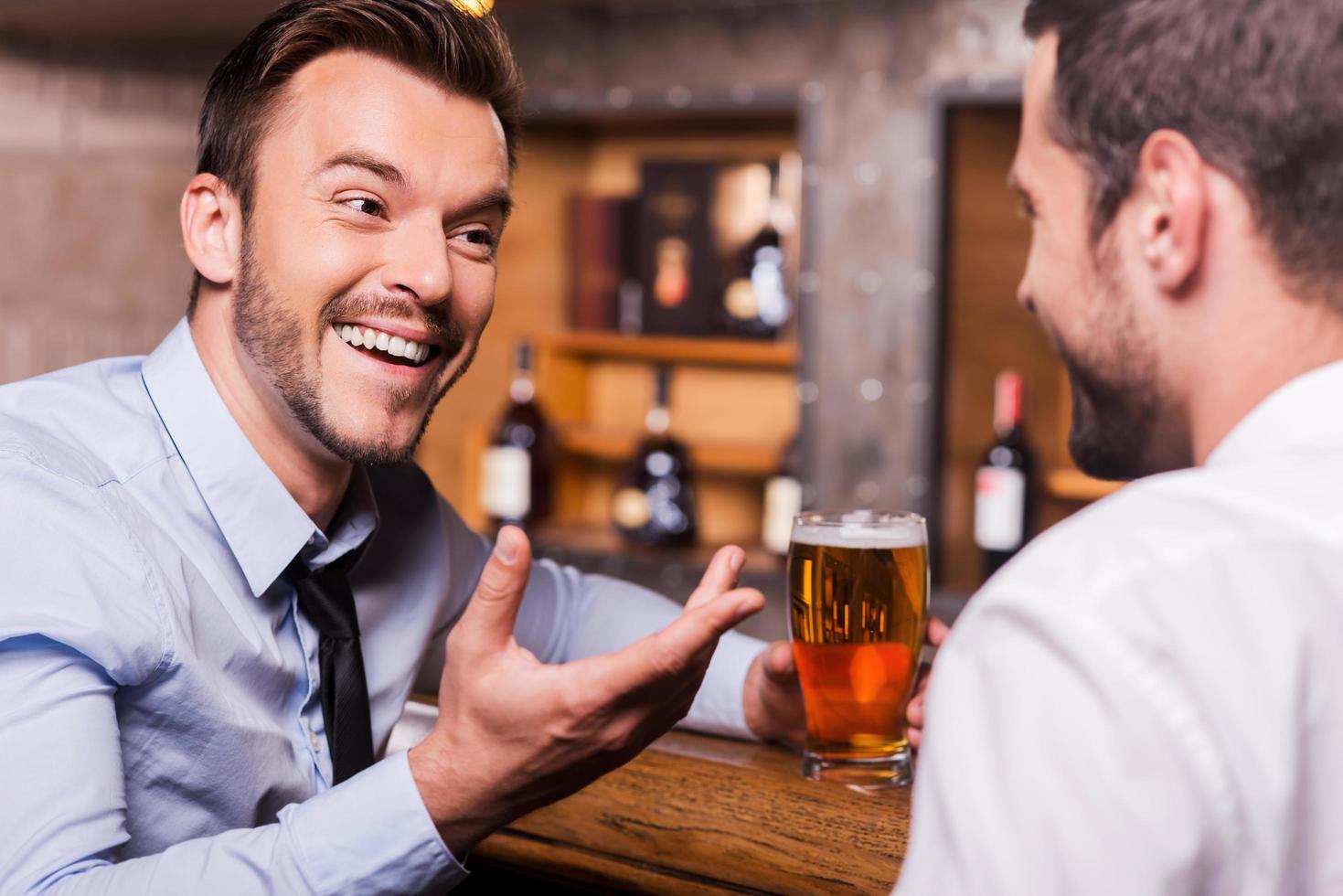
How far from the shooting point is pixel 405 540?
1346 mm

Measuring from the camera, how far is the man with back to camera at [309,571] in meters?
0.82

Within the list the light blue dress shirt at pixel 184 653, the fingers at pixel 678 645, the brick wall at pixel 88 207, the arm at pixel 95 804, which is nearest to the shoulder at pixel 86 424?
the light blue dress shirt at pixel 184 653

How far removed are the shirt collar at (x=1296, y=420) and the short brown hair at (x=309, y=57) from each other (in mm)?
842

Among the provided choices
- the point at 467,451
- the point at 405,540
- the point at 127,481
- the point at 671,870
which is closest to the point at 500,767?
the point at 671,870

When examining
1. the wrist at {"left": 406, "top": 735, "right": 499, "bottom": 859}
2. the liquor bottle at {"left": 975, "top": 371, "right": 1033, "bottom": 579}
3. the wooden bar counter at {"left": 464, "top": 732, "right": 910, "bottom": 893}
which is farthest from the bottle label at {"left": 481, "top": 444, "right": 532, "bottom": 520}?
the wrist at {"left": 406, "top": 735, "right": 499, "bottom": 859}

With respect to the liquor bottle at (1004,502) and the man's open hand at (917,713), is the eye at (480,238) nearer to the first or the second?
the man's open hand at (917,713)

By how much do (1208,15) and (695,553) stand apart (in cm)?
→ 234

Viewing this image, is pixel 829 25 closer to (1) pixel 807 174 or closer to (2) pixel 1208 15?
(1) pixel 807 174

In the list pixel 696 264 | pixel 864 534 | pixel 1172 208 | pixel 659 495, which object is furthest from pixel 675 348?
pixel 1172 208

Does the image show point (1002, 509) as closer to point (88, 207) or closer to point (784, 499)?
point (784, 499)

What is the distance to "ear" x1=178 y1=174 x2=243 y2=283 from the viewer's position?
1.24 metres

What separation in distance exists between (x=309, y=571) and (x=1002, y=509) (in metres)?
1.72

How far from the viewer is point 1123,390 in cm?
77

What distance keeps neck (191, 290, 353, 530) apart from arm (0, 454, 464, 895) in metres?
0.32
